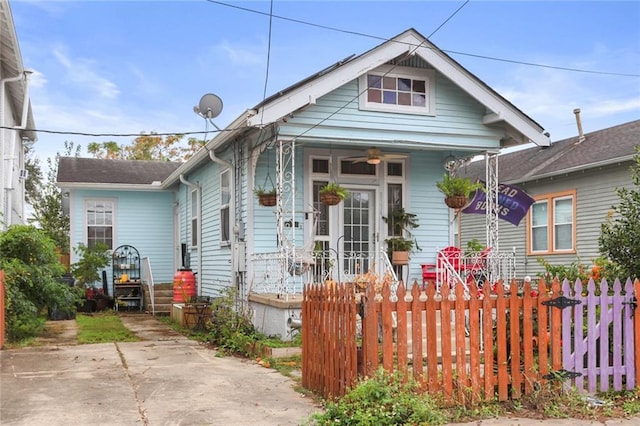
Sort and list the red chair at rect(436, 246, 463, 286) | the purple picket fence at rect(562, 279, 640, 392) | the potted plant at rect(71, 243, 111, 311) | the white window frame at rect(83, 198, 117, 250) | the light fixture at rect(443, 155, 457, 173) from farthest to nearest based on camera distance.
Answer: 1. the white window frame at rect(83, 198, 117, 250)
2. the potted plant at rect(71, 243, 111, 311)
3. the light fixture at rect(443, 155, 457, 173)
4. the red chair at rect(436, 246, 463, 286)
5. the purple picket fence at rect(562, 279, 640, 392)

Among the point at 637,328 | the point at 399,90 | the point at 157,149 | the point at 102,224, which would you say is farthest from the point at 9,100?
the point at 157,149

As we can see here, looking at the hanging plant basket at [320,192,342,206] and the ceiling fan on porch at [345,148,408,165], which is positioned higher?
the ceiling fan on porch at [345,148,408,165]

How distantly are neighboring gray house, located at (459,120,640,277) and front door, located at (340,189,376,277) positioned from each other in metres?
4.50

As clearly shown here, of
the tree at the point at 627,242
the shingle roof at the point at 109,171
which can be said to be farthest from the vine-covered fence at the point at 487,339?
the shingle roof at the point at 109,171

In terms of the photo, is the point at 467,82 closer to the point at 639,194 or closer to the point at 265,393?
the point at 639,194

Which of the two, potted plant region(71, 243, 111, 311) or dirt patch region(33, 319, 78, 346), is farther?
potted plant region(71, 243, 111, 311)

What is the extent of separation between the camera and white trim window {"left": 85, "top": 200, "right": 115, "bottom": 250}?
18312 millimetres

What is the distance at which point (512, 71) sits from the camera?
1298cm

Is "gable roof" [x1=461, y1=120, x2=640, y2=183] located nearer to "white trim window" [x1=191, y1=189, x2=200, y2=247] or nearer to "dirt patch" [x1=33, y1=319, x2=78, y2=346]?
"white trim window" [x1=191, y1=189, x2=200, y2=247]

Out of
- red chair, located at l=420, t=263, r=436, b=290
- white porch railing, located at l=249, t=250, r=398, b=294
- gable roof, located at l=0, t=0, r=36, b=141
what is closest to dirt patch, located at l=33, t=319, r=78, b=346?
white porch railing, located at l=249, t=250, r=398, b=294

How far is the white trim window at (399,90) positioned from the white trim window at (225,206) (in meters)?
3.29

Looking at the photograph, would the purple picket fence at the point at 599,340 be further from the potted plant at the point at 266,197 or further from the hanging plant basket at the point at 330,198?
the potted plant at the point at 266,197

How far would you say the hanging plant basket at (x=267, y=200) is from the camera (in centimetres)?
1090

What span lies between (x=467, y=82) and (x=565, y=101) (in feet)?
30.5
